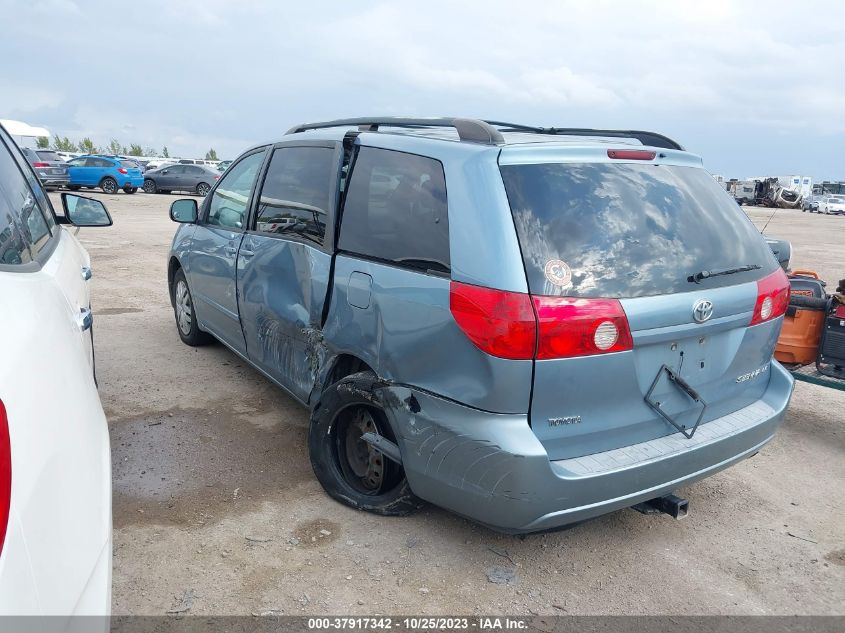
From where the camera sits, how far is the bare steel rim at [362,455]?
319cm

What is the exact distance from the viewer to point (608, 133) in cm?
384

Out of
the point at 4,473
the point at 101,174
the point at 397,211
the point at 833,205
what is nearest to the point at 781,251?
the point at 397,211

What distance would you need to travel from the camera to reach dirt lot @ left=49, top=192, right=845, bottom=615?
2756 millimetres

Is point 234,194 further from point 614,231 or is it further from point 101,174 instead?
point 101,174

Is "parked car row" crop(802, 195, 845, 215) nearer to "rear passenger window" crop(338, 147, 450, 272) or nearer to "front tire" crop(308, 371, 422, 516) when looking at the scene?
"rear passenger window" crop(338, 147, 450, 272)

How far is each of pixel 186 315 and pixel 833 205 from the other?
5186 centimetres

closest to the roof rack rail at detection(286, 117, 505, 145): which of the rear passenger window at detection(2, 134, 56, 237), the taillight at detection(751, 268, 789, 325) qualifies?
the taillight at detection(751, 268, 789, 325)

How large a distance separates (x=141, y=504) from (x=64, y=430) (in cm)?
195

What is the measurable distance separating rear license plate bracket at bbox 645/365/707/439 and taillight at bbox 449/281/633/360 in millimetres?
268

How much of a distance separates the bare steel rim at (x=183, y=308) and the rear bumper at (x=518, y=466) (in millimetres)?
3383

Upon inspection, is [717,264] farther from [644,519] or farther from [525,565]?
[525,565]

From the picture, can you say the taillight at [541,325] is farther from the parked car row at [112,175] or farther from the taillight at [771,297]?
the parked car row at [112,175]

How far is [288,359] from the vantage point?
3.87m

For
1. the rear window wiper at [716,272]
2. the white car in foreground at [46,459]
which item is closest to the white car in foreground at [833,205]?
the rear window wiper at [716,272]
